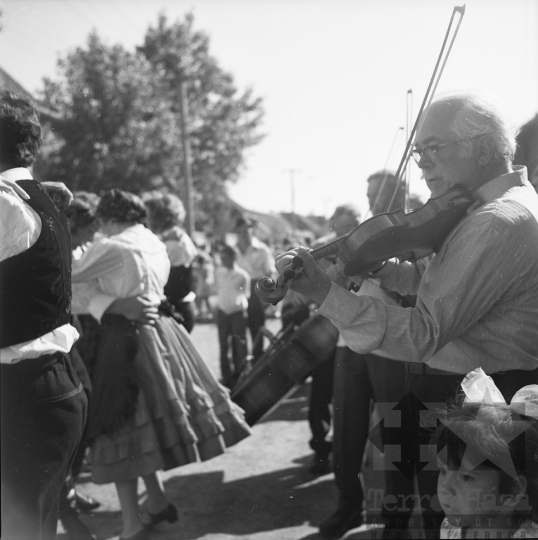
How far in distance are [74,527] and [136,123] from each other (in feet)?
26.6

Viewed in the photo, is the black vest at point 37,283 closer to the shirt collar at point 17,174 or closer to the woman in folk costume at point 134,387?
the shirt collar at point 17,174

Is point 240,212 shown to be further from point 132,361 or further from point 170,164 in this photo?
point 170,164

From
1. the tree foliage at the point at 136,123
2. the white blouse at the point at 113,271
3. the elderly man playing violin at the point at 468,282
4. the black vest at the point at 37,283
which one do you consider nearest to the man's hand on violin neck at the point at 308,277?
the elderly man playing violin at the point at 468,282

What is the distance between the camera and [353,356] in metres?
2.88

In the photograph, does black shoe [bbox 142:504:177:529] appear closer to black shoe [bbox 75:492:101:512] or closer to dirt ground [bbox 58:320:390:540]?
dirt ground [bbox 58:320:390:540]

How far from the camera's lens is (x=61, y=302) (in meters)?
1.83

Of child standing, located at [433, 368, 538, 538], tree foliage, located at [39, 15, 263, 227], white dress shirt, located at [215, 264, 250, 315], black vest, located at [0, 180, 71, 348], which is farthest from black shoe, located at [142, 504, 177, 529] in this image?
tree foliage, located at [39, 15, 263, 227]

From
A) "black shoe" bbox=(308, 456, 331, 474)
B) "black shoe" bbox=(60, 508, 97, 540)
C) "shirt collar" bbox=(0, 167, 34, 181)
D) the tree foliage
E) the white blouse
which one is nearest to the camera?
"shirt collar" bbox=(0, 167, 34, 181)

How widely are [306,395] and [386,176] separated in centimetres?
345

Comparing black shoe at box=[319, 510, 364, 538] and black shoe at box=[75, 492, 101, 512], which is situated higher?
black shoe at box=[319, 510, 364, 538]

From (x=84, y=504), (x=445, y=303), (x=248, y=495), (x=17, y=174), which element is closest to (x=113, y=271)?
(x=17, y=174)

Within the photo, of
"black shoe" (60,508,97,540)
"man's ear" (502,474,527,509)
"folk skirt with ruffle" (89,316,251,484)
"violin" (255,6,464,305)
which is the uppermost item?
"violin" (255,6,464,305)

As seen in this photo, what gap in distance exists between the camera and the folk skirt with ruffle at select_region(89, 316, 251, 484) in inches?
111

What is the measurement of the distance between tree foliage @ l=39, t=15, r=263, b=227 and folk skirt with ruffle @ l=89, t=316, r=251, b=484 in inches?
116
